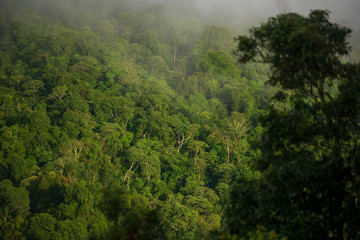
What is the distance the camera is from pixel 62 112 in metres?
54.1

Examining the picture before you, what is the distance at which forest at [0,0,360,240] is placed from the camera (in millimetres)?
9992

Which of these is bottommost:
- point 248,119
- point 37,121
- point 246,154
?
point 37,121

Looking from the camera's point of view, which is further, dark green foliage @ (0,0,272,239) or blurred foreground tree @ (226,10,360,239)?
dark green foliage @ (0,0,272,239)

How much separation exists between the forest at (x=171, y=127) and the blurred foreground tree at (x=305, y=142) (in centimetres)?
4

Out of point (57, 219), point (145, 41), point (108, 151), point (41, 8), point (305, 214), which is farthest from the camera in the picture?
point (41, 8)

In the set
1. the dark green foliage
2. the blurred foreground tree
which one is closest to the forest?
the blurred foreground tree

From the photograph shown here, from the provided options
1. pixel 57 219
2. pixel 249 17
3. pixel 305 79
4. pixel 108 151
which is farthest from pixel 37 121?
pixel 249 17

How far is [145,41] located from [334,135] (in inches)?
3777

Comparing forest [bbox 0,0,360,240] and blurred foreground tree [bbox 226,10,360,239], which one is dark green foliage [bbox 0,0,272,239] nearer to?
forest [bbox 0,0,360,240]

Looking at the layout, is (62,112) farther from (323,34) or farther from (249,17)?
(249,17)

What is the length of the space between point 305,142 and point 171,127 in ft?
160

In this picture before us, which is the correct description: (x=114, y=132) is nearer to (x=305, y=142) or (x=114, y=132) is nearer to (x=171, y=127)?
(x=171, y=127)

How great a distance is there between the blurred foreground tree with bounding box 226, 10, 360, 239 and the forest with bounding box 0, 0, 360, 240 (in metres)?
0.04

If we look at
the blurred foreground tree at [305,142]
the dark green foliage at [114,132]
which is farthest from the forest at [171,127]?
the dark green foliage at [114,132]
